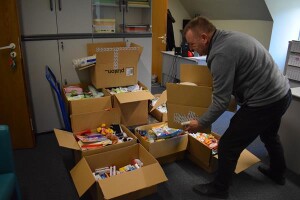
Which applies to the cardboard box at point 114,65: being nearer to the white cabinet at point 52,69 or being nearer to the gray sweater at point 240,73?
the white cabinet at point 52,69

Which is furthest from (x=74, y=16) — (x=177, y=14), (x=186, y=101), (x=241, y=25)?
(x=177, y=14)

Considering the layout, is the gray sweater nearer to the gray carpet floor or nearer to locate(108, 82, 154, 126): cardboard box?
the gray carpet floor

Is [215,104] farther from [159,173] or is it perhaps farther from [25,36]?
[25,36]

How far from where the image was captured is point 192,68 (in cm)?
225

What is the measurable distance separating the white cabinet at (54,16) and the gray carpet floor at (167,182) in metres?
1.22

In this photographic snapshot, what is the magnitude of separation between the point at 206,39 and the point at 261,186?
130 centimetres

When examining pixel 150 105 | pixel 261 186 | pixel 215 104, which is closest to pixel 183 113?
pixel 215 104

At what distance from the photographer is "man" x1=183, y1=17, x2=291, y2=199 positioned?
1538 mm

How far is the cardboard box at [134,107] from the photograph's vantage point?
270 cm

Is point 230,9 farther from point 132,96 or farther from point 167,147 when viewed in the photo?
point 167,147

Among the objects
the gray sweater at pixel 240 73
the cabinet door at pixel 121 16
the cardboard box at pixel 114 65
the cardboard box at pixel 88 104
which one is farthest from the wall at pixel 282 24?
the cardboard box at pixel 88 104

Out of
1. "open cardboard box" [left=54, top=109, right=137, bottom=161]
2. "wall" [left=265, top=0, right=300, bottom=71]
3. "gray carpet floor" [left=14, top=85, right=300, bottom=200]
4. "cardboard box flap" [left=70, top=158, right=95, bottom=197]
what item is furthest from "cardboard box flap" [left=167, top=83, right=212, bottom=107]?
"wall" [left=265, top=0, right=300, bottom=71]

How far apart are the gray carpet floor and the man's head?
1107mm

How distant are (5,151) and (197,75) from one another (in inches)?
61.1
